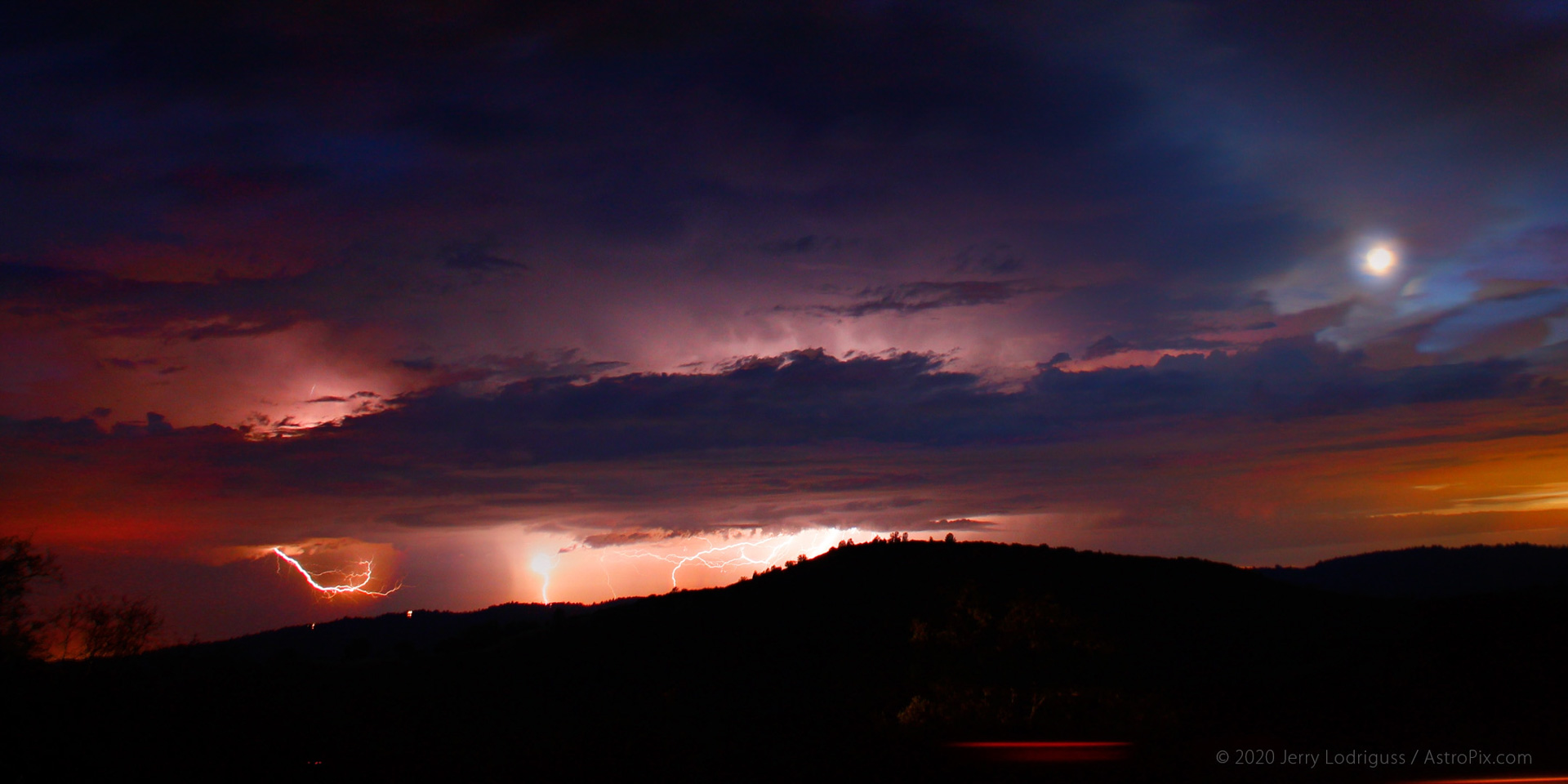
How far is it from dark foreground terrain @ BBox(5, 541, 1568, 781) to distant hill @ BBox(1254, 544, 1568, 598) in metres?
38.7

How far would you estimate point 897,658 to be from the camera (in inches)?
1182

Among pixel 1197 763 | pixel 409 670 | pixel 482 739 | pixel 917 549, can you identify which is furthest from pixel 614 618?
pixel 1197 763

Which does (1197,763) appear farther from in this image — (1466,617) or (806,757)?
(1466,617)

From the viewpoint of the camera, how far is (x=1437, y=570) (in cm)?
7481

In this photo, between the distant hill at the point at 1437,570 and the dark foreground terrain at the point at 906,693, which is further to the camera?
the distant hill at the point at 1437,570

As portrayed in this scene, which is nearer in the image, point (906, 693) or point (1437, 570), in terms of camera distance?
point (906, 693)

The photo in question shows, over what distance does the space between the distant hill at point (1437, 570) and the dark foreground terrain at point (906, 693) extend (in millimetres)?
38706

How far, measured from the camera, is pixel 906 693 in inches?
1024

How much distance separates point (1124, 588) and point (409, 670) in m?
33.3

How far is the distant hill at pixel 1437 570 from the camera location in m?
67.4

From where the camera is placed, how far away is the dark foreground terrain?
57.3 ft

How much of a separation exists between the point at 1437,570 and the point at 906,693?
75.3 m

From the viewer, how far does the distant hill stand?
6738cm

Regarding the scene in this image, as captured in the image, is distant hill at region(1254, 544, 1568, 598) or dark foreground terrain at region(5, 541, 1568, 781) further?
distant hill at region(1254, 544, 1568, 598)
